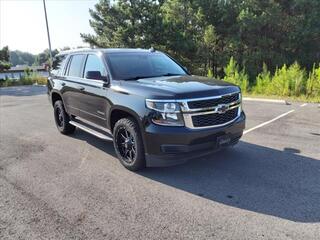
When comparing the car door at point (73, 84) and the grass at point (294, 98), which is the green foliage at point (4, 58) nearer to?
the grass at point (294, 98)

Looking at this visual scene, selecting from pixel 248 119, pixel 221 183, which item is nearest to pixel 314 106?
pixel 248 119

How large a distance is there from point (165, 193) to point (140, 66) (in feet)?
7.88

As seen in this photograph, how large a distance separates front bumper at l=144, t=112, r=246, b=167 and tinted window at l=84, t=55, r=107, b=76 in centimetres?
163

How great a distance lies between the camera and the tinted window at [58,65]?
7.17 meters

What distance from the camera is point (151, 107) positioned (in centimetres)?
443

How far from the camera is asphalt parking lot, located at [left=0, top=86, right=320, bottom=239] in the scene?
11.2ft

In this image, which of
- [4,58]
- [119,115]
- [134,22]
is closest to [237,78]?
[119,115]

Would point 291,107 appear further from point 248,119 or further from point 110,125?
point 110,125

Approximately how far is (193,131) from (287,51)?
22.4 m

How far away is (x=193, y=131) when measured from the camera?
4312mm

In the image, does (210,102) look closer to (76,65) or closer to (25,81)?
(76,65)

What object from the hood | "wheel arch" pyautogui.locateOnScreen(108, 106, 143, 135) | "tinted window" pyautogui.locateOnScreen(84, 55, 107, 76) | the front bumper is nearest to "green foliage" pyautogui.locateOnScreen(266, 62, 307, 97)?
the hood

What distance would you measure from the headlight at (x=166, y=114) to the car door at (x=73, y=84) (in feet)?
7.46

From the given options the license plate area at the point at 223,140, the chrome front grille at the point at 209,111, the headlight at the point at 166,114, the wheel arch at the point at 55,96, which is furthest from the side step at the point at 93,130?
the license plate area at the point at 223,140
